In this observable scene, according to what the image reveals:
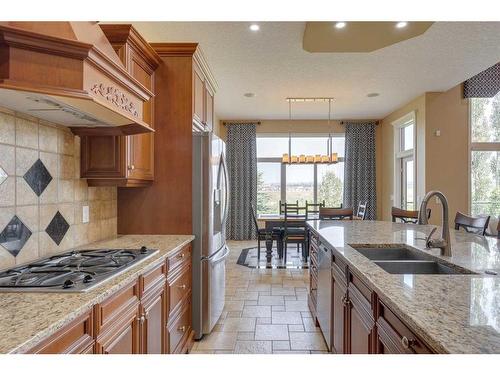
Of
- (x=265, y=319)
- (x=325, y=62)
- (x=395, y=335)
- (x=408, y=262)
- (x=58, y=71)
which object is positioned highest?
(x=325, y=62)

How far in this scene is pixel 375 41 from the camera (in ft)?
10.2

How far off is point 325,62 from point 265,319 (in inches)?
123

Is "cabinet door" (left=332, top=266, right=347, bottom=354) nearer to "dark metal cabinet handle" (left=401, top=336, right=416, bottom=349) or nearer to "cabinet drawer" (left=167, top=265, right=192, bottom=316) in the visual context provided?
"dark metal cabinet handle" (left=401, top=336, right=416, bottom=349)

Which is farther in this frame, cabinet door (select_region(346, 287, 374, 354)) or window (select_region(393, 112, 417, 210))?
window (select_region(393, 112, 417, 210))

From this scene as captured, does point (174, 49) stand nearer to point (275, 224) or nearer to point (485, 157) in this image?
point (275, 224)

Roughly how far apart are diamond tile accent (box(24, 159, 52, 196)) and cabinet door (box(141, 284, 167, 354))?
88 cm

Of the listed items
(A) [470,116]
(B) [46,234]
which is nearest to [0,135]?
(B) [46,234]

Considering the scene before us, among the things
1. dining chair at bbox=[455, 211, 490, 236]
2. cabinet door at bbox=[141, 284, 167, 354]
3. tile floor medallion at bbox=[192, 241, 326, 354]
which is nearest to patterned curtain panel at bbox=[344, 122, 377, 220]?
tile floor medallion at bbox=[192, 241, 326, 354]

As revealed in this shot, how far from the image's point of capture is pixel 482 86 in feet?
17.4

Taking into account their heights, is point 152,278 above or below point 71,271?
below

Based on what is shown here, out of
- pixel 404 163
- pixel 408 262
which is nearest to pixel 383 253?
pixel 408 262

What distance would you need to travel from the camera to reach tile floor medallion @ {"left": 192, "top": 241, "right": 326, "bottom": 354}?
253cm

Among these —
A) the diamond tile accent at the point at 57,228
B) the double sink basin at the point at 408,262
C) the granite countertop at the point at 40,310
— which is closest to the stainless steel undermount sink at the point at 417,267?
the double sink basin at the point at 408,262
